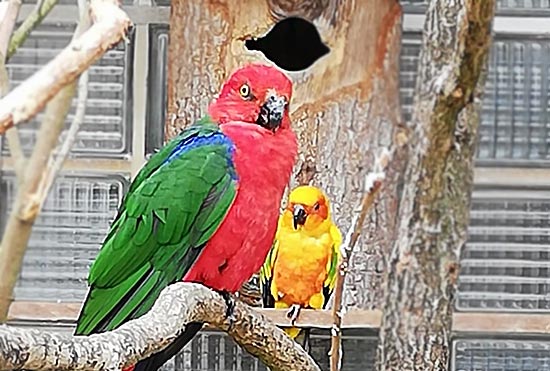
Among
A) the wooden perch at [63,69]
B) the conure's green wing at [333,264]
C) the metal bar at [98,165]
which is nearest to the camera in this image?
the wooden perch at [63,69]

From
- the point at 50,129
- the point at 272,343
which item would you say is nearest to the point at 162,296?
the point at 272,343

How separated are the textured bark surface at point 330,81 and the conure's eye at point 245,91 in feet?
0.58

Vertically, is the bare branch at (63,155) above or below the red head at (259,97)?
below

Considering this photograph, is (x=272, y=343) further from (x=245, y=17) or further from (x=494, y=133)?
(x=494, y=133)

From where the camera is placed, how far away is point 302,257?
931mm

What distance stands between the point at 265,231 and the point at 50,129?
237 millimetres

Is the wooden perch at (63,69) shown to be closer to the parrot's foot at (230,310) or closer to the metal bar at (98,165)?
the parrot's foot at (230,310)

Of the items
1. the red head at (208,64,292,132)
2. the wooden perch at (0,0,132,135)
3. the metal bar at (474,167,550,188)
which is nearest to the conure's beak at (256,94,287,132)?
the red head at (208,64,292,132)

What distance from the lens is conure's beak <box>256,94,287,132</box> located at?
739mm

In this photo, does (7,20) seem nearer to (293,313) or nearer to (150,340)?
(150,340)

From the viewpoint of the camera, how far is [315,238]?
0.92 m

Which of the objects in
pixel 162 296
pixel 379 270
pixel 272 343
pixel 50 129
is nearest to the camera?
pixel 162 296

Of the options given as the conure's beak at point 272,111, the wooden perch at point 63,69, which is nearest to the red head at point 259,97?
the conure's beak at point 272,111

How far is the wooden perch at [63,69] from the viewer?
423 mm
